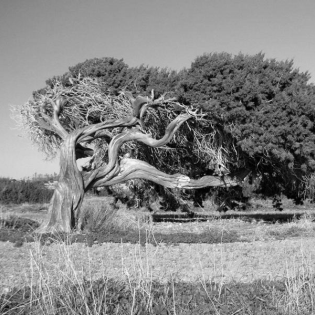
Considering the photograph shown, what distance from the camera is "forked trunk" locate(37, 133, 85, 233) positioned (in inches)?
512

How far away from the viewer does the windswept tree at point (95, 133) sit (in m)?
13.5

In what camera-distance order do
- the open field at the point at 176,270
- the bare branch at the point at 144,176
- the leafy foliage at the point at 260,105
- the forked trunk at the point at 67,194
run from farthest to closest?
the bare branch at the point at 144,176 < the leafy foliage at the point at 260,105 < the forked trunk at the point at 67,194 < the open field at the point at 176,270

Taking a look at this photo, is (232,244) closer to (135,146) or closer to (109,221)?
(109,221)

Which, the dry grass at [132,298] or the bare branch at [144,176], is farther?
the bare branch at [144,176]

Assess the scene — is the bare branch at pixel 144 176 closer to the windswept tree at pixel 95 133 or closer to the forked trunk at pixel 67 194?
the windswept tree at pixel 95 133

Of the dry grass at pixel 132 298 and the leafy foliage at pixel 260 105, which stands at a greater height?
the leafy foliage at pixel 260 105

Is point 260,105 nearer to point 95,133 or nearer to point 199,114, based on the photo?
point 199,114

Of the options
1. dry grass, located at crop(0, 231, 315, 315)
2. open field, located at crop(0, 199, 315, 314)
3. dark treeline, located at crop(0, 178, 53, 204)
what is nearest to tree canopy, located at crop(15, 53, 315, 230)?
open field, located at crop(0, 199, 315, 314)

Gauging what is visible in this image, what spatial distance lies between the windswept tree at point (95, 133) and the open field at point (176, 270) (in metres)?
1.30

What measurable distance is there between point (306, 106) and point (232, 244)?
19.4 feet

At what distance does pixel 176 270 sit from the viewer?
7195 millimetres

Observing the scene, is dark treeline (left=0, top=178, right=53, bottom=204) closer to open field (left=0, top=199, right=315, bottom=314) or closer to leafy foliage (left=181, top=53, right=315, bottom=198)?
open field (left=0, top=199, right=315, bottom=314)

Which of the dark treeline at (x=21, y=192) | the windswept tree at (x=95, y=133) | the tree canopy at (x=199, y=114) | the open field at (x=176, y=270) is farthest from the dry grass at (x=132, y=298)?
the dark treeline at (x=21, y=192)

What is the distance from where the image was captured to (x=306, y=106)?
14000 millimetres
